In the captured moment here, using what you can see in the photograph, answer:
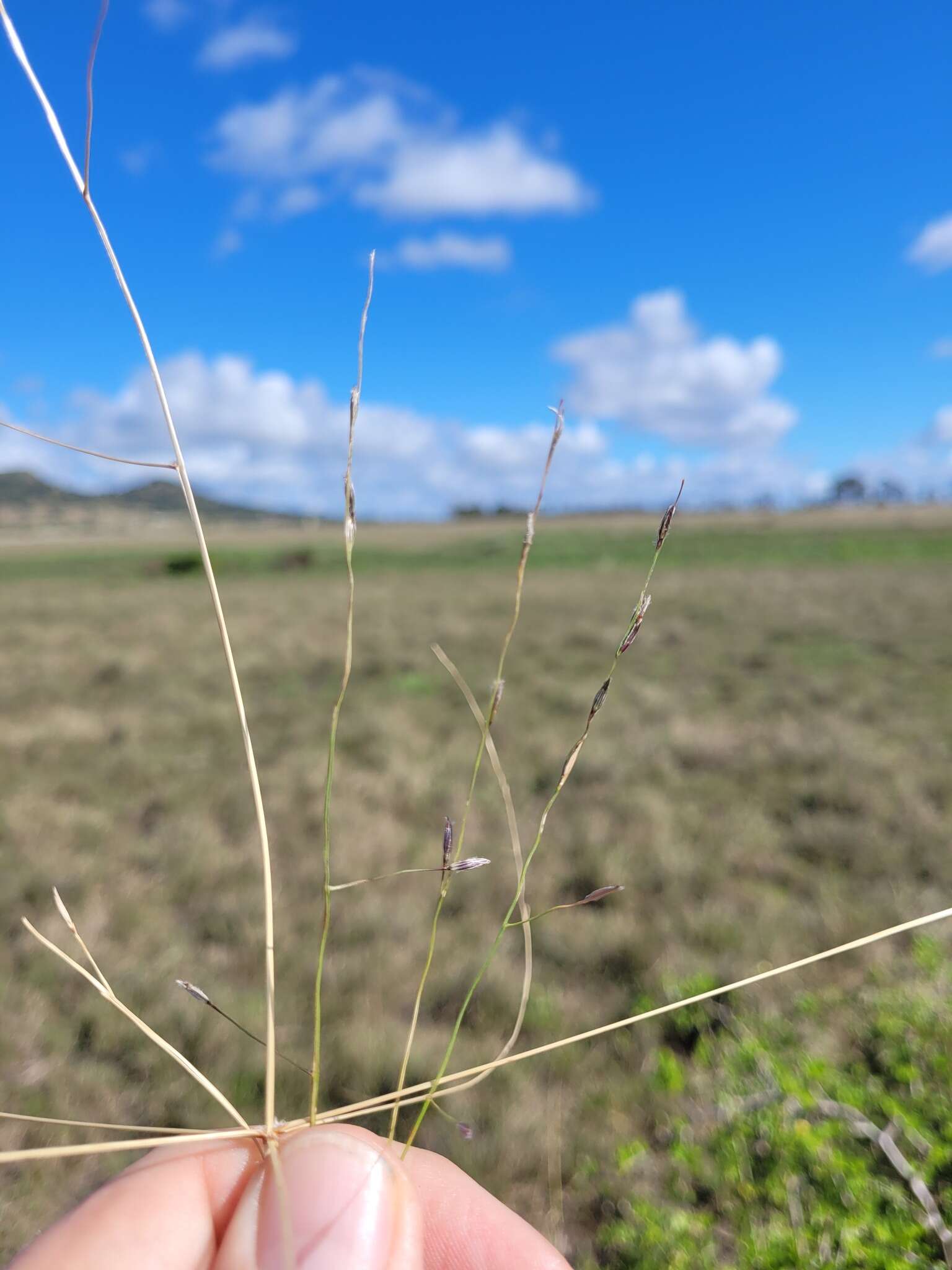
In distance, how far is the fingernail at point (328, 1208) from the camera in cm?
113

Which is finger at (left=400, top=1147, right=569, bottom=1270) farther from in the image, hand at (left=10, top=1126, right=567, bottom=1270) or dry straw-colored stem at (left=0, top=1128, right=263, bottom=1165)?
dry straw-colored stem at (left=0, top=1128, right=263, bottom=1165)

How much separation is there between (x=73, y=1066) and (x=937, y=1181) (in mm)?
2868

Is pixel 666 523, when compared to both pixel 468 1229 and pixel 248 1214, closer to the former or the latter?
pixel 248 1214

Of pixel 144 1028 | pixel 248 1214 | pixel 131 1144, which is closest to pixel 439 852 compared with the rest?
pixel 248 1214

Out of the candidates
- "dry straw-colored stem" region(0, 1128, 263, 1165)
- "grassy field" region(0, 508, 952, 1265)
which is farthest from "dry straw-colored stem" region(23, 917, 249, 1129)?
"grassy field" region(0, 508, 952, 1265)

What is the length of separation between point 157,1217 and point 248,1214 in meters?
0.14

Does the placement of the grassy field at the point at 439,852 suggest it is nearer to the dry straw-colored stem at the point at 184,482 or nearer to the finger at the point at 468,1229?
the finger at the point at 468,1229

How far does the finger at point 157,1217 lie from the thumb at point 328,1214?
64 millimetres

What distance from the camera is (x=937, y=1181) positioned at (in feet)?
5.90

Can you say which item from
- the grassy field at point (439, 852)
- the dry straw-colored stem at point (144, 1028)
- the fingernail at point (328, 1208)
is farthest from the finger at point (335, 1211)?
the grassy field at point (439, 852)

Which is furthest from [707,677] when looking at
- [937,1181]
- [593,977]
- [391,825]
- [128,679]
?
[937,1181]

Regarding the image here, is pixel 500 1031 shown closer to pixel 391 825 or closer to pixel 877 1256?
pixel 877 1256

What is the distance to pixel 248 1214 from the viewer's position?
1186 millimetres

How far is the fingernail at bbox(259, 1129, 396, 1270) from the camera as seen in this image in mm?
1128
